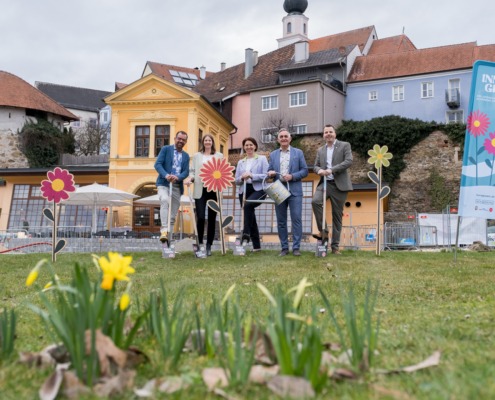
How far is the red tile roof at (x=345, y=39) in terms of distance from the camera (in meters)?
47.6

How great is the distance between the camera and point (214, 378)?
169 centimetres

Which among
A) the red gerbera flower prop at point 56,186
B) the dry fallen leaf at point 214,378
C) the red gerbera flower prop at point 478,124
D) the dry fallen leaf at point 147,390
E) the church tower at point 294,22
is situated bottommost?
the dry fallen leaf at point 147,390

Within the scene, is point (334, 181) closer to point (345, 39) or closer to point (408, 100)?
point (408, 100)

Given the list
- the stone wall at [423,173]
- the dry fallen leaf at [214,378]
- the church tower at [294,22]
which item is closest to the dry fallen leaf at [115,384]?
the dry fallen leaf at [214,378]

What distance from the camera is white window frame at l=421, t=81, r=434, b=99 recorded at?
39.4 metres

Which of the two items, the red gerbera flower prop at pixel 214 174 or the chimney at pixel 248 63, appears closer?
the red gerbera flower prop at pixel 214 174

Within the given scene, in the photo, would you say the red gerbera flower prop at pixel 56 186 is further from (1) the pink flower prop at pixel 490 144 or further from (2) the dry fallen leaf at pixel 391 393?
(2) the dry fallen leaf at pixel 391 393

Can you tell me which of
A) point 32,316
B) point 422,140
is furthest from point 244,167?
point 422,140

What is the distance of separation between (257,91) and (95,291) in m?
40.4

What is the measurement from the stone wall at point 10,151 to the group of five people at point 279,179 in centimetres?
3406

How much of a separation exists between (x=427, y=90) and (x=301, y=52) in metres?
10.5

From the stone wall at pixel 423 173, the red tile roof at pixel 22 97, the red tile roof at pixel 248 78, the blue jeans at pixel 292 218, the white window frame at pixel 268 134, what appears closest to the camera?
the blue jeans at pixel 292 218

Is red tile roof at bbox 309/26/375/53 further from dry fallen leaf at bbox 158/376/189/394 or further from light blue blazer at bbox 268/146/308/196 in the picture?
dry fallen leaf at bbox 158/376/189/394

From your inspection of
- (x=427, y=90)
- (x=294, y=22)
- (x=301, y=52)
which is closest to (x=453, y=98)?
(x=427, y=90)
